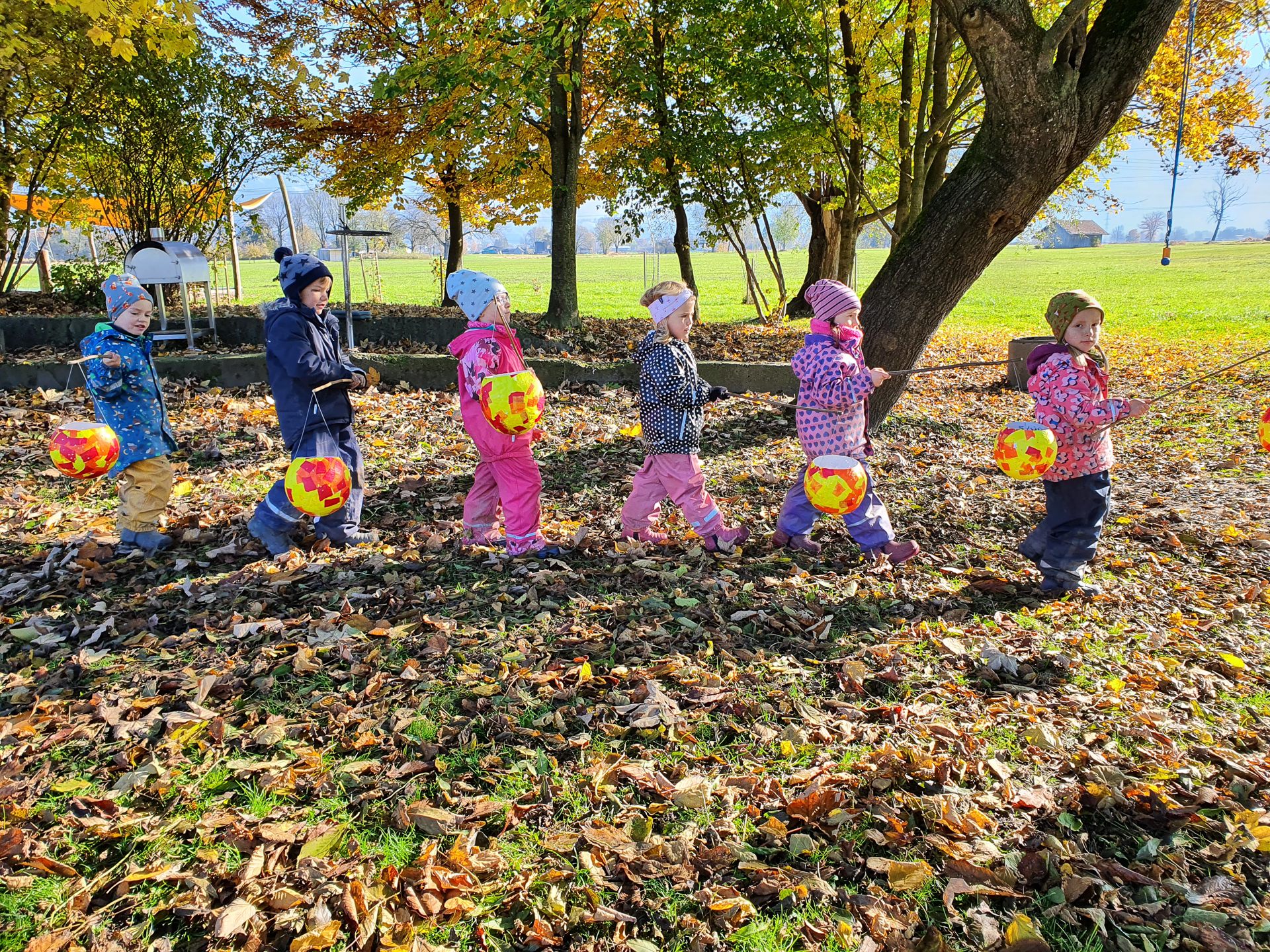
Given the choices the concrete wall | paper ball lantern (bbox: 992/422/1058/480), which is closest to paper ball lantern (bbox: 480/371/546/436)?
paper ball lantern (bbox: 992/422/1058/480)

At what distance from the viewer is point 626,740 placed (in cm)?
362

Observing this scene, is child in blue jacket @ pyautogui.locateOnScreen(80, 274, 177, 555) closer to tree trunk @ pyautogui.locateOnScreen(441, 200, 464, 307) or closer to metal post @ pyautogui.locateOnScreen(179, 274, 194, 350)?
metal post @ pyautogui.locateOnScreen(179, 274, 194, 350)

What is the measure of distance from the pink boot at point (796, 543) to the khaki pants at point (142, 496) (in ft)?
14.3

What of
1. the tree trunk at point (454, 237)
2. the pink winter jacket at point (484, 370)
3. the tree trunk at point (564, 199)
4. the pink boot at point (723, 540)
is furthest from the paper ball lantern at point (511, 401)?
the tree trunk at point (454, 237)

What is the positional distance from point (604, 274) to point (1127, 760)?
45.1 metres

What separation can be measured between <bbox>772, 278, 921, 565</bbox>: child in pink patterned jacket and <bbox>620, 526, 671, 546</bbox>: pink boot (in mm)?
1024

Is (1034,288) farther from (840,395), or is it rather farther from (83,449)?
(83,449)

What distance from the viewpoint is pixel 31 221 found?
45.1 feet

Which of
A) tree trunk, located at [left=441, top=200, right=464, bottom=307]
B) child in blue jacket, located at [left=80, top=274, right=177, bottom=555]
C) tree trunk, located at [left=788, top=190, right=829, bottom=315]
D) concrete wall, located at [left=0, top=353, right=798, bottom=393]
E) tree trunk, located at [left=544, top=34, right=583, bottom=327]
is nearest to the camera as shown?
child in blue jacket, located at [left=80, top=274, right=177, bottom=555]

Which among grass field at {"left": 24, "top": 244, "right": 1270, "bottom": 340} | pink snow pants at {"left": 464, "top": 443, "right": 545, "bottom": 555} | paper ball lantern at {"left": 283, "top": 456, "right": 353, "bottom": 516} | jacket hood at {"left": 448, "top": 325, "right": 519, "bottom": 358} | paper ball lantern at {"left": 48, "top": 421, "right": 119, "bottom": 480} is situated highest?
grass field at {"left": 24, "top": 244, "right": 1270, "bottom": 340}

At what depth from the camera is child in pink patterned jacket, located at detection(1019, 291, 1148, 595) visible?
15.4 ft

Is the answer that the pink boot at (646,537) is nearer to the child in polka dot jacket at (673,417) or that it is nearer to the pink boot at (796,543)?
the child in polka dot jacket at (673,417)

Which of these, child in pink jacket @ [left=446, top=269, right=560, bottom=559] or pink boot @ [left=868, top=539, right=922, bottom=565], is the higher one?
child in pink jacket @ [left=446, top=269, right=560, bottom=559]

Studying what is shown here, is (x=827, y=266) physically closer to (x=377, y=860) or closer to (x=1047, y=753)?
(x=1047, y=753)
